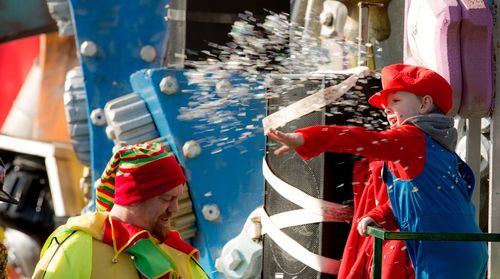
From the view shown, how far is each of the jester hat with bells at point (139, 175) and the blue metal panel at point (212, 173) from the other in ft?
7.16

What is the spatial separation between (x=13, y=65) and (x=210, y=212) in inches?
178

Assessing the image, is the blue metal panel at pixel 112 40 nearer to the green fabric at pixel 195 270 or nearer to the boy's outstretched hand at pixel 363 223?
the boy's outstretched hand at pixel 363 223

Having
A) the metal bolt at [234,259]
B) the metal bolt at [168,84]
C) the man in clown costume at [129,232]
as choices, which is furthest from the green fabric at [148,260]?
the metal bolt at [168,84]

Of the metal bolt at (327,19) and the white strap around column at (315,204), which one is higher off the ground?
the metal bolt at (327,19)

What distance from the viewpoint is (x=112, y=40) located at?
7.57 metres

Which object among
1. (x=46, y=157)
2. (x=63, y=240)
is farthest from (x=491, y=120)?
(x=46, y=157)

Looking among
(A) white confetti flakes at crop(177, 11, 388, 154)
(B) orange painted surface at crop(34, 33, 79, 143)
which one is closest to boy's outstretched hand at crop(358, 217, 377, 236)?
(A) white confetti flakes at crop(177, 11, 388, 154)

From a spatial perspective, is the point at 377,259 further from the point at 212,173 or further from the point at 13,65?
the point at 13,65

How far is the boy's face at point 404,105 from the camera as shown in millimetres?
4336

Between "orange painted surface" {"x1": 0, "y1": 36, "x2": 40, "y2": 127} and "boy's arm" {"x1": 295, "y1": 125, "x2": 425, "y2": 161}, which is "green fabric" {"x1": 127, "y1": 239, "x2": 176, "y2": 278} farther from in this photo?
"orange painted surface" {"x1": 0, "y1": 36, "x2": 40, "y2": 127}

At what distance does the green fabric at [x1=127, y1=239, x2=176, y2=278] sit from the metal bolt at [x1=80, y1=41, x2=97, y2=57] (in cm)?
366

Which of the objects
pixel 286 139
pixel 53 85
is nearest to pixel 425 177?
pixel 286 139

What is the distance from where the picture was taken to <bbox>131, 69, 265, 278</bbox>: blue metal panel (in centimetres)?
627

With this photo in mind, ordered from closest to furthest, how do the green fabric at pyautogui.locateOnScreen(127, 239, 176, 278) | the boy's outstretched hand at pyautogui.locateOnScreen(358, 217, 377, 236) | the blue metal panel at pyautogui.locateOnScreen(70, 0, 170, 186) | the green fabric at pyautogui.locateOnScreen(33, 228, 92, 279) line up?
1. the green fabric at pyautogui.locateOnScreen(33, 228, 92, 279)
2. the green fabric at pyautogui.locateOnScreen(127, 239, 176, 278)
3. the boy's outstretched hand at pyautogui.locateOnScreen(358, 217, 377, 236)
4. the blue metal panel at pyautogui.locateOnScreen(70, 0, 170, 186)
